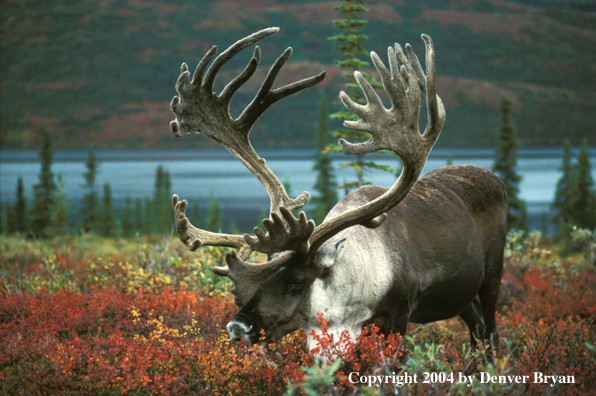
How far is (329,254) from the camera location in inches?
178

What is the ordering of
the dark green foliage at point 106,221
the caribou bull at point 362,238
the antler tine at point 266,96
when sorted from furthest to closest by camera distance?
1. the dark green foliage at point 106,221
2. the antler tine at point 266,96
3. the caribou bull at point 362,238

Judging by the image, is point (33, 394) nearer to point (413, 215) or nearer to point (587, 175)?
point (413, 215)

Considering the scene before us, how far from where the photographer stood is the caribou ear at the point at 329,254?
4488 mm

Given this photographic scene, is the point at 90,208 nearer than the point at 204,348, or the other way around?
the point at 204,348

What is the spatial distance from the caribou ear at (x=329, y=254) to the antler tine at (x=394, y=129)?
0.08 meters

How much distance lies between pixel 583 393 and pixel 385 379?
4.84 ft

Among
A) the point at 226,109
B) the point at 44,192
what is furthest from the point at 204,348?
the point at 44,192

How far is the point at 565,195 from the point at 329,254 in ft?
156

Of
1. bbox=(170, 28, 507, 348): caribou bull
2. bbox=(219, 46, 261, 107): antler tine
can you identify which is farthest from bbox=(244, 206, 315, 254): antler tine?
bbox=(219, 46, 261, 107): antler tine

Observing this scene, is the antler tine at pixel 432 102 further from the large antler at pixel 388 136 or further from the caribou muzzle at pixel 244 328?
the caribou muzzle at pixel 244 328

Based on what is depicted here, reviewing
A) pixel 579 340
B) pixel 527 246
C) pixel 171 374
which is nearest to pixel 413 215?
pixel 579 340

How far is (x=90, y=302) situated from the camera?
6738 millimetres

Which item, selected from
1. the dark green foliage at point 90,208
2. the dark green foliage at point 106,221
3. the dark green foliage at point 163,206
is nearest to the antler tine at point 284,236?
the dark green foliage at point 163,206

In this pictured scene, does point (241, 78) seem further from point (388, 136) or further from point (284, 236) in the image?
point (284, 236)
